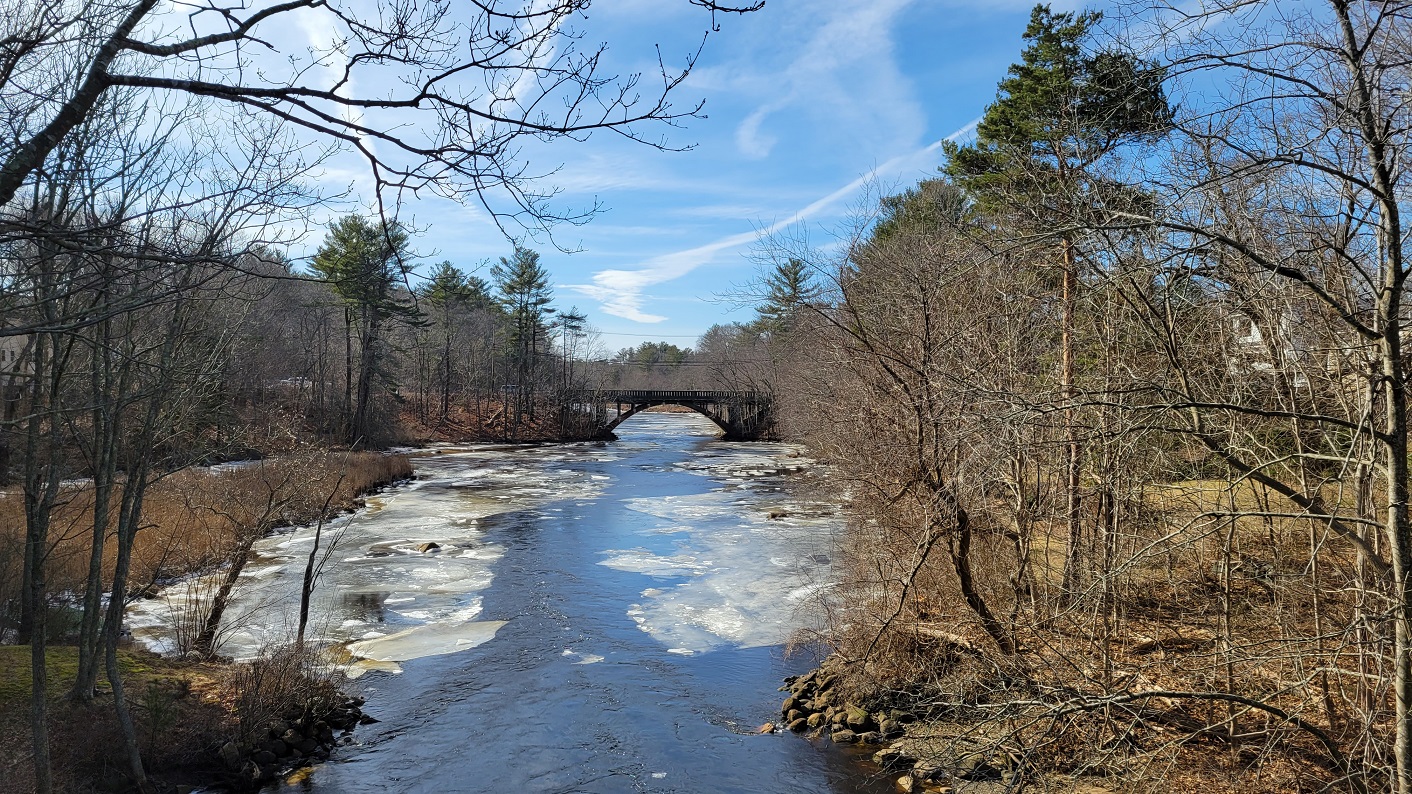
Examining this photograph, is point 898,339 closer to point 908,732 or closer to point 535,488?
point 908,732

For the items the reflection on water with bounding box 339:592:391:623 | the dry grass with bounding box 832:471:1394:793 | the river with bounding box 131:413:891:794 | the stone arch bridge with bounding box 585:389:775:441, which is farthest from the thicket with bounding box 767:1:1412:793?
the stone arch bridge with bounding box 585:389:775:441

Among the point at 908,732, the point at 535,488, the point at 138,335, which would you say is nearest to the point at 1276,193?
the point at 908,732

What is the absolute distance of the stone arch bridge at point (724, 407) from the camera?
203 feet

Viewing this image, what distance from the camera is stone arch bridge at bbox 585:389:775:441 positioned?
61.9 meters

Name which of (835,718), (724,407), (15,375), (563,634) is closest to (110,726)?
(15,375)

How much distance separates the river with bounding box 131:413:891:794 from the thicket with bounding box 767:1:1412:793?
2260mm

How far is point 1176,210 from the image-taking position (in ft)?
19.0

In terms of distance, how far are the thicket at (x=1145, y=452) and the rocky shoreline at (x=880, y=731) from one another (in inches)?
11.8

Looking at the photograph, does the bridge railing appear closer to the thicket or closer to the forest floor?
the thicket

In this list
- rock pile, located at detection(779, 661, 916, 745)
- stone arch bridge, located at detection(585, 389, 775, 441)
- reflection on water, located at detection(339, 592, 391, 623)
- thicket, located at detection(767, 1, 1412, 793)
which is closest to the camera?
thicket, located at detection(767, 1, 1412, 793)

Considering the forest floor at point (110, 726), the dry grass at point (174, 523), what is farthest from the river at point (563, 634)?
the forest floor at point (110, 726)

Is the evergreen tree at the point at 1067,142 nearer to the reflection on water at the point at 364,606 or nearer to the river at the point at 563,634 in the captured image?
the river at the point at 563,634

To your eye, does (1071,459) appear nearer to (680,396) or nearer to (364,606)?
(364,606)

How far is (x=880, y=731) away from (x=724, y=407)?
195 ft
